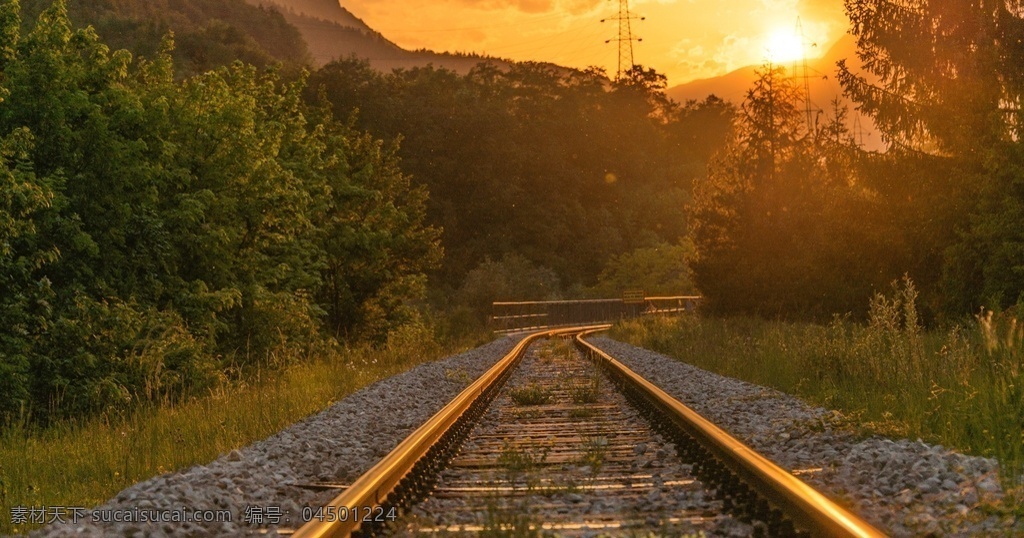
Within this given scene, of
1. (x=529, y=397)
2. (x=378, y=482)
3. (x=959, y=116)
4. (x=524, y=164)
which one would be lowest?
(x=529, y=397)

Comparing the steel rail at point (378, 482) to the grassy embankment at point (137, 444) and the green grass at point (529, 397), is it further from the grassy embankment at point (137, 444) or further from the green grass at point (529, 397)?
the green grass at point (529, 397)

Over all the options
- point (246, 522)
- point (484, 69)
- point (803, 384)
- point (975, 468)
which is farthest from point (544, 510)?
point (484, 69)

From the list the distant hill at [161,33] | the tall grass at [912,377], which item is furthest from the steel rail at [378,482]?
the distant hill at [161,33]

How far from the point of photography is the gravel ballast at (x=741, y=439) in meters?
5.45

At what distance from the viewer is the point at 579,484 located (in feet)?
21.5

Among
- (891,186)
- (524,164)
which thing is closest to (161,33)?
(524,164)

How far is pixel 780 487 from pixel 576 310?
48.7 m

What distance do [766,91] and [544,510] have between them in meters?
35.1

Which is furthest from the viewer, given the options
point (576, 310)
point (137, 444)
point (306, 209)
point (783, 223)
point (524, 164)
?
point (524, 164)

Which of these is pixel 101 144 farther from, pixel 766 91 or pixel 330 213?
pixel 766 91

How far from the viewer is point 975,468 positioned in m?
6.27

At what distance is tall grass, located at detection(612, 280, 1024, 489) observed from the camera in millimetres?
7316

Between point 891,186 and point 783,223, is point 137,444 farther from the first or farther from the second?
point 783,223

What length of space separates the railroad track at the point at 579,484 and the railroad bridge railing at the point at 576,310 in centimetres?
3352
